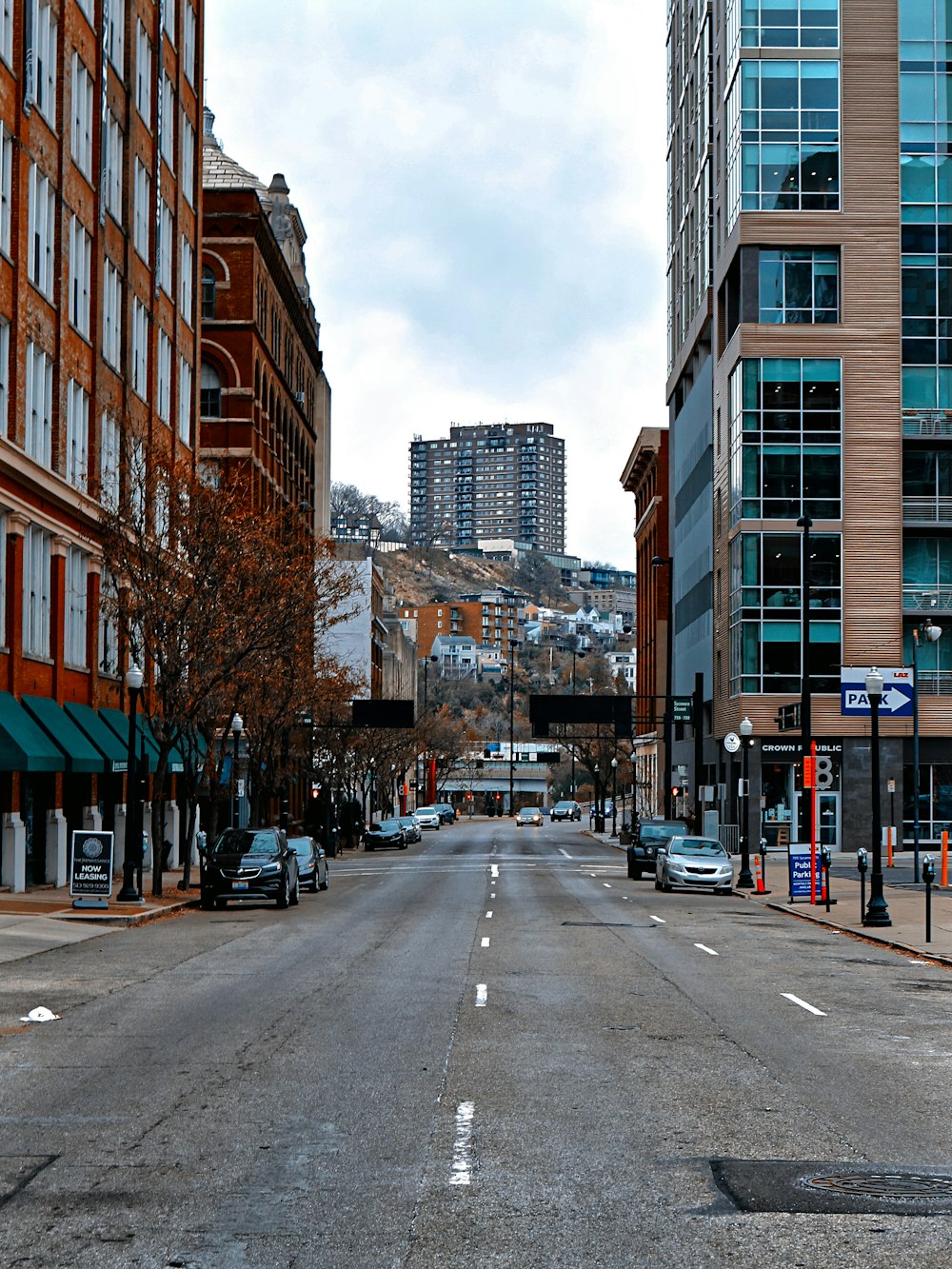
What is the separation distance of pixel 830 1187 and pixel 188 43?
5517 cm

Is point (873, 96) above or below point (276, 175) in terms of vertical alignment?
below

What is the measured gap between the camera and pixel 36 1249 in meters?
7.76

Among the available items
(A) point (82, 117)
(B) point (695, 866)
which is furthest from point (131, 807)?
(A) point (82, 117)

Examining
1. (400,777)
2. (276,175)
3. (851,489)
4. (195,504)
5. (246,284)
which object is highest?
(276,175)

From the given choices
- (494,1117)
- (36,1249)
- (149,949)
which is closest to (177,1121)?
(494,1117)

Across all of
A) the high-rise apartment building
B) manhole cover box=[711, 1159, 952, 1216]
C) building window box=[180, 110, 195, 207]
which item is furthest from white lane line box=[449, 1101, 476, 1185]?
the high-rise apartment building

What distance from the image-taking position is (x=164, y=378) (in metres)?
52.8

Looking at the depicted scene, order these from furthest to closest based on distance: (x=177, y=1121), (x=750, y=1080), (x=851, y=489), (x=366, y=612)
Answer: (x=366, y=612)
(x=851, y=489)
(x=750, y=1080)
(x=177, y=1121)

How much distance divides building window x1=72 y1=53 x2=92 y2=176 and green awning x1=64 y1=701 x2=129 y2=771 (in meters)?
13.7

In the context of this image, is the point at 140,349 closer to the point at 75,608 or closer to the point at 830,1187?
the point at 75,608

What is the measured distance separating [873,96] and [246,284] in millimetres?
27819

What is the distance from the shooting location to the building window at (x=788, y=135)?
6712 cm

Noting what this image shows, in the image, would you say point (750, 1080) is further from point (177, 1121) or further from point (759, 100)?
point (759, 100)

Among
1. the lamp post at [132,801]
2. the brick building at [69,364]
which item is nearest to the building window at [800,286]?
the brick building at [69,364]
